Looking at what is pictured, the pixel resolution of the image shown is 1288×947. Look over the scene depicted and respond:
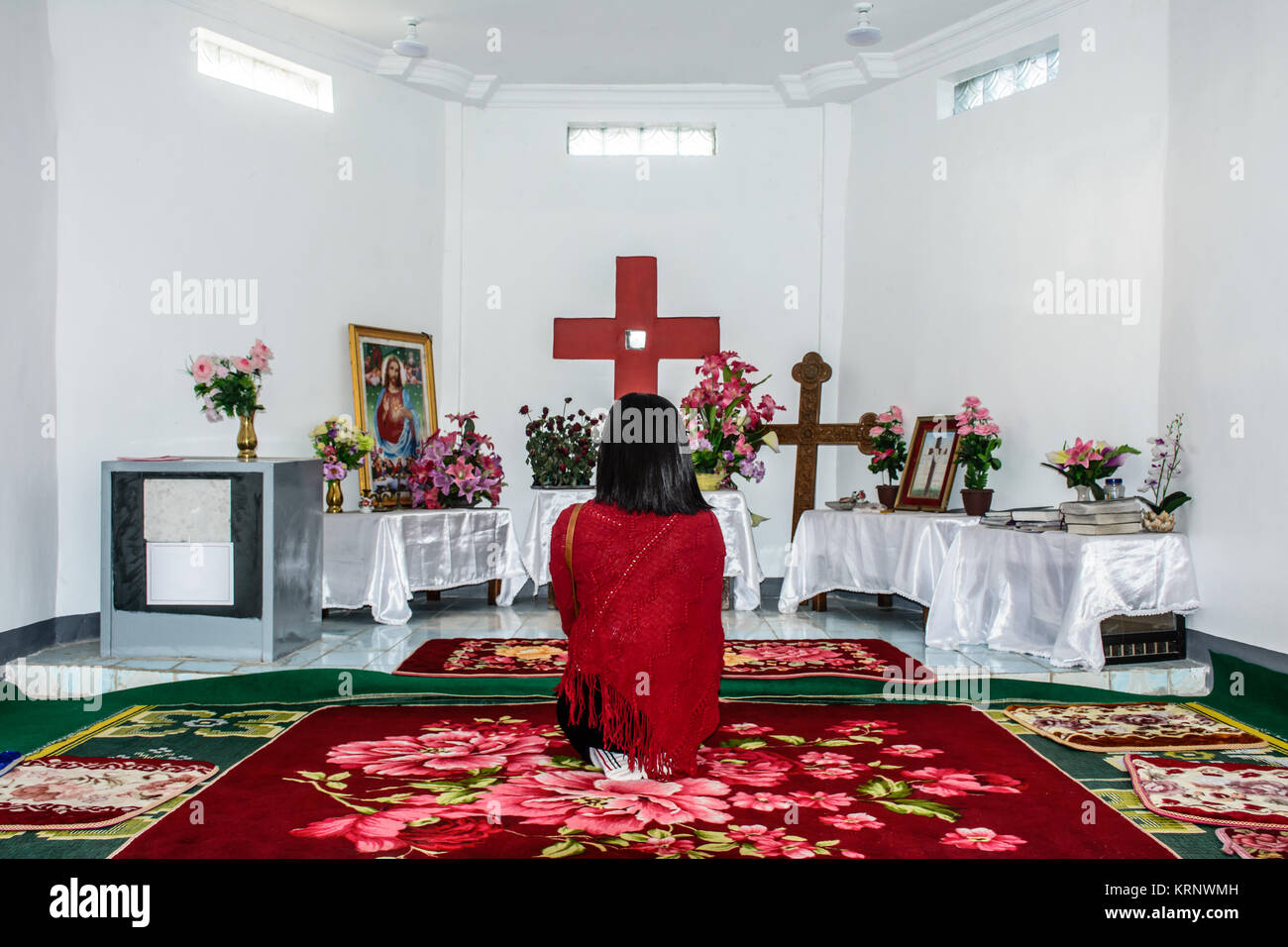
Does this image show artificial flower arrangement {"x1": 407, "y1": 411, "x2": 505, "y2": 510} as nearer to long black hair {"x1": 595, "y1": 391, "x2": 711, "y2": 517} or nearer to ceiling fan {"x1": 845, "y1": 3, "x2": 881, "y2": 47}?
ceiling fan {"x1": 845, "y1": 3, "x2": 881, "y2": 47}

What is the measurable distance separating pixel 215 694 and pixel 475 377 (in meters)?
3.79

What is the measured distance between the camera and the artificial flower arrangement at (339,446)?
6098mm

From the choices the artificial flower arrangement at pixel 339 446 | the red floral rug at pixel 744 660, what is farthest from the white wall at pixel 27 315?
the red floral rug at pixel 744 660

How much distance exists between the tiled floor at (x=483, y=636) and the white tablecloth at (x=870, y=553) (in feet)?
0.78

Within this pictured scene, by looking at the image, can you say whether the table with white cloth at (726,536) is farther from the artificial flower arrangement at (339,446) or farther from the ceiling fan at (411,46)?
the ceiling fan at (411,46)

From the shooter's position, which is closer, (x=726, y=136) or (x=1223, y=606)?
(x=1223, y=606)

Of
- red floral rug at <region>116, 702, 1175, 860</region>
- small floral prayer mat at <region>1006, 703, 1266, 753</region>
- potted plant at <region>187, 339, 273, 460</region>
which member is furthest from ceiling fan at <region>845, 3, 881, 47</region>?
red floral rug at <region>116, 702, 1175, 860</region>

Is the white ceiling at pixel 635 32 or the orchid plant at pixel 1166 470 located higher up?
the white ceiling at pixel 635 32

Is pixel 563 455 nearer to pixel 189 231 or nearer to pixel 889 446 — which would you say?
pixel 889 446

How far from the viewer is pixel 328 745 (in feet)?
11.4

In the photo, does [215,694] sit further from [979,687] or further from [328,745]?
[979,687]

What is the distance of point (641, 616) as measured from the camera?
2924 millimetres

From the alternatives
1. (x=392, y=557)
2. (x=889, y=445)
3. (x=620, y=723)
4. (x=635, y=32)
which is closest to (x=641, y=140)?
(x=635, y=32)
